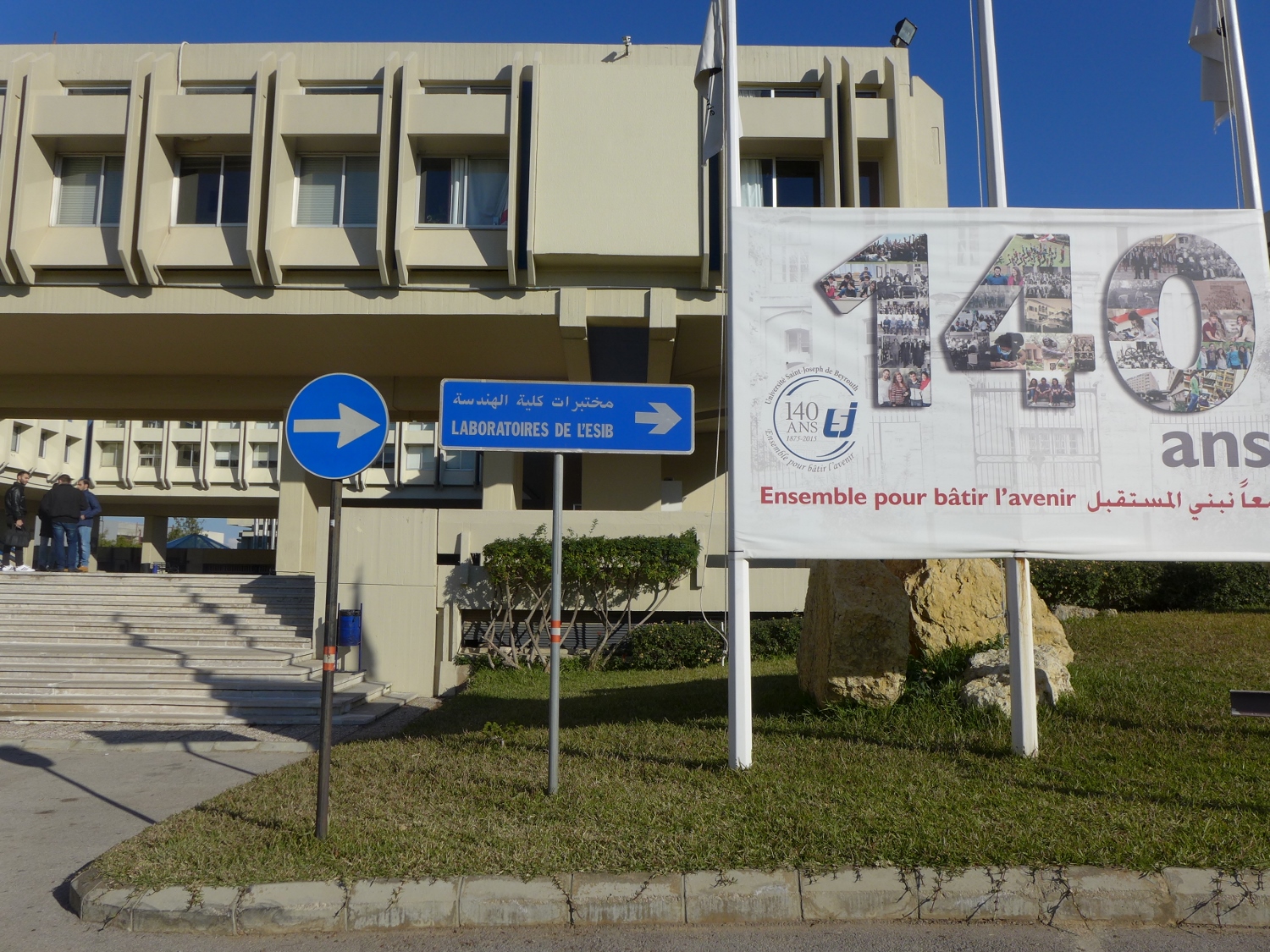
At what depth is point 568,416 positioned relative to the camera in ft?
19.3

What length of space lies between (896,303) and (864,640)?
2.89 meters

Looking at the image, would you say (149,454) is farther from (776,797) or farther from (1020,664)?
(1020,664)

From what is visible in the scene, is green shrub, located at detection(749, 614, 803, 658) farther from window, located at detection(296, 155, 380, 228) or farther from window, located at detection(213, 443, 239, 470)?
window, located at detection(213, 443, 239, 470)

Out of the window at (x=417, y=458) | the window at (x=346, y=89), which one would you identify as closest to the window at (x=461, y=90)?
the window at (x=346, y=89)

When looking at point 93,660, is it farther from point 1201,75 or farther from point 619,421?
point 1201,75

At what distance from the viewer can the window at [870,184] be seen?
16.3m

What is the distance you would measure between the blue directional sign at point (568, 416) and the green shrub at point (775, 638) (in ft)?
27.1

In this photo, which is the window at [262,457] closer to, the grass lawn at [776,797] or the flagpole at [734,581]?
the grass lawn at [776,797]

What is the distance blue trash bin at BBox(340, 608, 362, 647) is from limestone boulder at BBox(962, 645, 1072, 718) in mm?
7535

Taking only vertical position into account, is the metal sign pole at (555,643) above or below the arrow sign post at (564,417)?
below

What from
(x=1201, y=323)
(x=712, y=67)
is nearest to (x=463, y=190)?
(x=712, y=67)

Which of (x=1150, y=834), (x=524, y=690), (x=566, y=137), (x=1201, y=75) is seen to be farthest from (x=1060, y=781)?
(x=566, y=137)

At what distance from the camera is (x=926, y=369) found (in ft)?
20.5

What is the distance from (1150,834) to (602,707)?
5.46 metres
